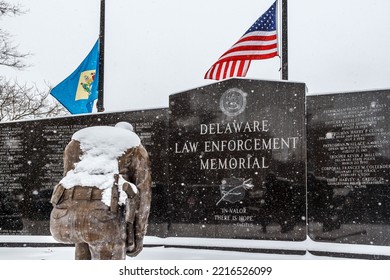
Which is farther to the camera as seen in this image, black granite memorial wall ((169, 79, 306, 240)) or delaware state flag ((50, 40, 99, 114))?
delaware state flag ((50, 40, 99, 114))

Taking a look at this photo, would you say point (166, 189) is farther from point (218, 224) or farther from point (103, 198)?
point (103, 198)

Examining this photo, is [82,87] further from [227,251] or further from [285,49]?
[227,251]

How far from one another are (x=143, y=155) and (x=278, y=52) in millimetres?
5118

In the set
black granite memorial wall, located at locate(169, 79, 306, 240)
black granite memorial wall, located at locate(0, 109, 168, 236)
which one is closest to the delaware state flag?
black granite memorial wall, located at locate(0, 109, 168, 236)

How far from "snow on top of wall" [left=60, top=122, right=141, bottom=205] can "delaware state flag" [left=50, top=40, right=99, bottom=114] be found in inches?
256

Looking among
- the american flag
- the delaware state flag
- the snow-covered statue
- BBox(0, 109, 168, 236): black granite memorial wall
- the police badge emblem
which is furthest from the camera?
the delaware state flag

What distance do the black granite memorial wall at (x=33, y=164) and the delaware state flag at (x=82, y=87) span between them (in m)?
0.76

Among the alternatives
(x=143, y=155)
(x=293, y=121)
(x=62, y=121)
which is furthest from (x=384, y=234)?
(x=62, y=121)

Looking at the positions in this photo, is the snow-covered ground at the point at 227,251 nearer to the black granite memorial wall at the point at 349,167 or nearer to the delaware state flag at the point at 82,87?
the black granite memorial wall at the point at 349,167

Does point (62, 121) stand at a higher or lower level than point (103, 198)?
→ higher

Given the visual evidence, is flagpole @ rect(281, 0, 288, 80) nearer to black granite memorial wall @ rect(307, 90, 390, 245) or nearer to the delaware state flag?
black granite memorial wall @ rect(307, 90, 390, 245)

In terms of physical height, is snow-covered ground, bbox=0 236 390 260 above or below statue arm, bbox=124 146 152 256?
below

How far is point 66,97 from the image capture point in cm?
1091

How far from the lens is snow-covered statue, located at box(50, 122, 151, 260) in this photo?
402cm
